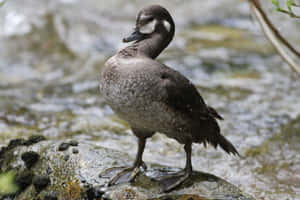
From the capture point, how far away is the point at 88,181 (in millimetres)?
3564

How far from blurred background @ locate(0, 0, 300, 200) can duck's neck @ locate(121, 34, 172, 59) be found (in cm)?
95

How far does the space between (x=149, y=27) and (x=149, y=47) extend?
18 cm

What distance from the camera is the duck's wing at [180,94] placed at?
10.8 ft

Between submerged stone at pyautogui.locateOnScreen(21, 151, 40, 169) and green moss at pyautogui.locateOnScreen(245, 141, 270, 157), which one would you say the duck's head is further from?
green moss at pyautogui.locateOnScreen(245, 141, 270, 157)

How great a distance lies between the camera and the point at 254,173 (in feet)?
16.1

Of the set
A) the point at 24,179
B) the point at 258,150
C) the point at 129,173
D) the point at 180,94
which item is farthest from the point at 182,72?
the point at 24,179

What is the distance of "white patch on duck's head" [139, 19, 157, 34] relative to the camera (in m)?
3.54

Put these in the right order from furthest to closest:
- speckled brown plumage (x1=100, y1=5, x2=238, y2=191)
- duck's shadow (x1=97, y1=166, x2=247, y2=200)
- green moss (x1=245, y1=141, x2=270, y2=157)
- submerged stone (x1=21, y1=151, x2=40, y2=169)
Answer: green moss (x1=245, y1=141, x2=270, y2=157) < submerged stone (x1=21, y1=151, x2=40, y2=169) < duck's shadow (x1=97, y1=166, x2=247, y2=200) < speckled brown plumage (x1=100, y1=5, x2=238, y2=191)

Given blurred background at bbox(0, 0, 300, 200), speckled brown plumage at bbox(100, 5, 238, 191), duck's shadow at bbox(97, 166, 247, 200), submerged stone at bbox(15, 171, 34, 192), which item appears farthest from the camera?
blurred background at bbox(0, 0, 300, 200)

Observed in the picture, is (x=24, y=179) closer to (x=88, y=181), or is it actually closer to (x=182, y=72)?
(x=88, y=181)

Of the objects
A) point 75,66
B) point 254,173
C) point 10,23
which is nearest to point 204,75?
point 75,66

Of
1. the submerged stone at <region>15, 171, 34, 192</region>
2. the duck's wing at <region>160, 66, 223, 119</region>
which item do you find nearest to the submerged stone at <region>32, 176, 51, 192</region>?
the submerged stone at <region>15, 171, 34, 192</region>

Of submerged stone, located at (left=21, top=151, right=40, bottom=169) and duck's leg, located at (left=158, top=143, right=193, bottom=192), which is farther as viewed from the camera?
submerged stone, located at (left=21, top=151, right=40, bottom=169)

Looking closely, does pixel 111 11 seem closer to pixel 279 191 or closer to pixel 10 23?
pixel 10 23
